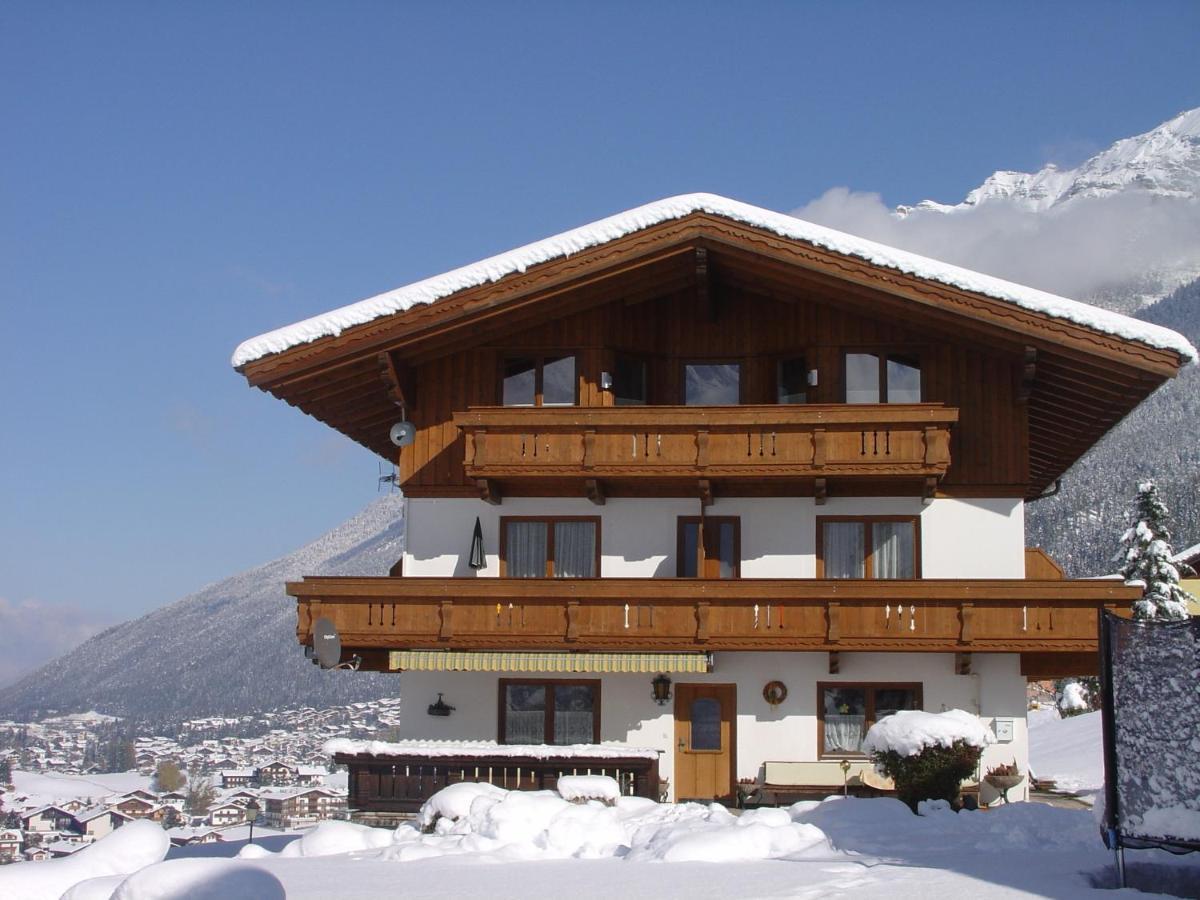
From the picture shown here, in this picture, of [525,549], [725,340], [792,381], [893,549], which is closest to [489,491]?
[525,549]

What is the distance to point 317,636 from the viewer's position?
76.2 ft

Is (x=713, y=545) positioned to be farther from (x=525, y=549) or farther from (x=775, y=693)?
(x=525, y=549)

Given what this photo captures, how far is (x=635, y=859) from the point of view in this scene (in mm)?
14578

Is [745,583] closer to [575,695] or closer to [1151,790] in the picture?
[575,695]

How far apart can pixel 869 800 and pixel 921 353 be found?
32.1ft

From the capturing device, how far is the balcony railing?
23469 mm

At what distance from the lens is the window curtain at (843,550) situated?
24.8 meters

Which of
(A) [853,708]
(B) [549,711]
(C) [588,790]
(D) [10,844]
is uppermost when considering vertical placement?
(A) [853,708]

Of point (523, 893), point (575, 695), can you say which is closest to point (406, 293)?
point (575, 695)

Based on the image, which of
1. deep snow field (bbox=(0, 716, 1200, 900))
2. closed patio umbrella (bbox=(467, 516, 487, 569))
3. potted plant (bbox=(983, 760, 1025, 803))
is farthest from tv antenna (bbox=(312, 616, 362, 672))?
potted plant (bbox=(983, 760, 1025, 803))

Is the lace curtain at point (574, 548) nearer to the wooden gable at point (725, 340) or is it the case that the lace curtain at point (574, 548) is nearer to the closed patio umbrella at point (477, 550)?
the closed patio umbrella at point (477, 550)

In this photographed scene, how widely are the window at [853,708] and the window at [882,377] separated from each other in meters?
4.96

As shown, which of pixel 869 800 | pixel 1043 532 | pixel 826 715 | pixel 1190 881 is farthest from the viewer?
pixel 1043 532

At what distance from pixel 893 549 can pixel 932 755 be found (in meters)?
6.22
